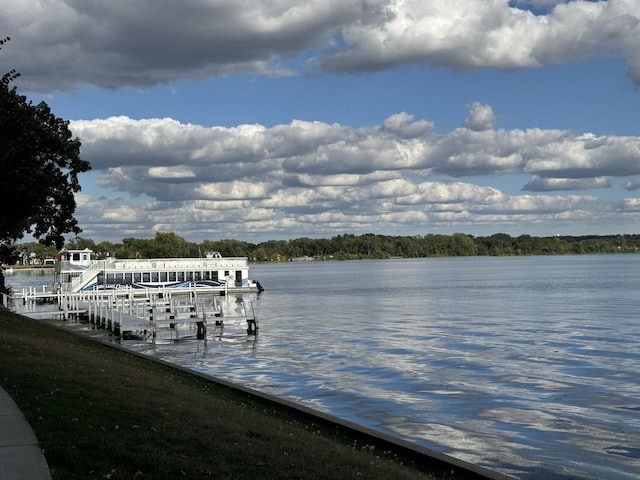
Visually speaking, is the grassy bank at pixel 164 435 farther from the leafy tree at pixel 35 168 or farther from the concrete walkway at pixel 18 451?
the leafy tree at pixel 35 168

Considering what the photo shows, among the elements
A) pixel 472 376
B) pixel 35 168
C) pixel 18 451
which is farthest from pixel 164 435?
pixel 35 168

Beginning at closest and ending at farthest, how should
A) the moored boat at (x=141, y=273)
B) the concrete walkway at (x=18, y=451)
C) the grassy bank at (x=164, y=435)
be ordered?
the concrete walkway at (x=18, y=451), the grassy bank at (x=164, y=435), the moored boat at (x=141, y=273)

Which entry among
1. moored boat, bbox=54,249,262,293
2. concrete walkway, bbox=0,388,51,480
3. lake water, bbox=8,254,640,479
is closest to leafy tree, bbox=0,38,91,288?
lake water, bbox=8,254,640,479

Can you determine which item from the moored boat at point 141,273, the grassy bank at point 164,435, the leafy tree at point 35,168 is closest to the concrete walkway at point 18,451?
the grassy bank at point 164,435

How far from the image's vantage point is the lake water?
58.6 feet

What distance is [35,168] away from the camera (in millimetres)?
33156

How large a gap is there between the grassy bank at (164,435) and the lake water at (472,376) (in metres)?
4.21

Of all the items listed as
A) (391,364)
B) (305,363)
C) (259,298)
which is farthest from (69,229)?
(259,298)

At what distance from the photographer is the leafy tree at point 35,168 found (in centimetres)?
2992

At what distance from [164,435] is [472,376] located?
741 inches

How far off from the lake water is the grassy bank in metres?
4.21

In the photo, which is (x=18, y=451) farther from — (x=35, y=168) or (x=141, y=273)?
(x=141, y=273)

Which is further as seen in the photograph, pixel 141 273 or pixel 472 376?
pixel 141 273

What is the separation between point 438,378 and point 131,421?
17501 mm
